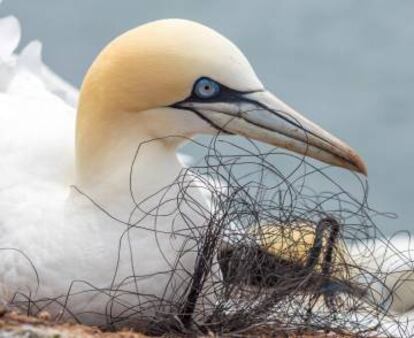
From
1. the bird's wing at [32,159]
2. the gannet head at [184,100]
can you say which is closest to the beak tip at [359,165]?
the gannet head at [184,100]

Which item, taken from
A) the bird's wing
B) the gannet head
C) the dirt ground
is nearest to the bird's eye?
the gannet head

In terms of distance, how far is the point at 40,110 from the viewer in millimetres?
7207

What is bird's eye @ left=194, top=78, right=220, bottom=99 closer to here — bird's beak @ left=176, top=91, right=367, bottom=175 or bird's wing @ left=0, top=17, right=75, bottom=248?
bird's beak @ left=176, top=91, right=367, bottom=175

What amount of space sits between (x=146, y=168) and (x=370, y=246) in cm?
114

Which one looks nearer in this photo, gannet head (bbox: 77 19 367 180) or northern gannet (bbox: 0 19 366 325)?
northern gannet (bbox: 0 19 366 325)

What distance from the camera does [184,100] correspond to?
20.9 feet

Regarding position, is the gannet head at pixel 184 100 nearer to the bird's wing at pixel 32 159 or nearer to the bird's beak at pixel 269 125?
the bird's beak at pixel 269 125

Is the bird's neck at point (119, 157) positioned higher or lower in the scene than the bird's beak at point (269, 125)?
lower

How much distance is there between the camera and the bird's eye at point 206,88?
250 inches

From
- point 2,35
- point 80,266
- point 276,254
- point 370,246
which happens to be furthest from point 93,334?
point 2,35

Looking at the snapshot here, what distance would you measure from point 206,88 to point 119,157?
1.54ft

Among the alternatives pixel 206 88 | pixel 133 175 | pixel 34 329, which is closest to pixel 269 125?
pixel 206 88

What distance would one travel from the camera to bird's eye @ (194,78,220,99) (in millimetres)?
6355

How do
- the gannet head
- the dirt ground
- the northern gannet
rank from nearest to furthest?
the dirt ground < the northern gannet < the gannet head
